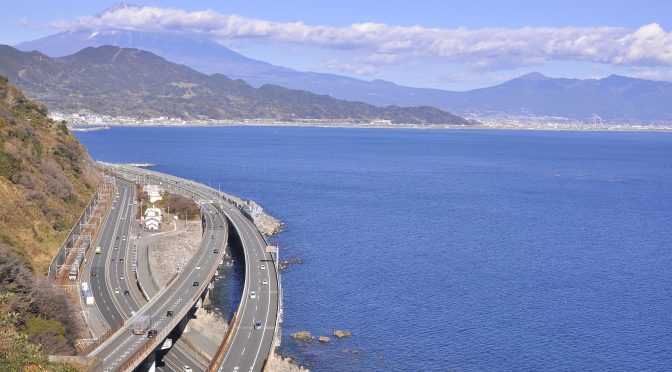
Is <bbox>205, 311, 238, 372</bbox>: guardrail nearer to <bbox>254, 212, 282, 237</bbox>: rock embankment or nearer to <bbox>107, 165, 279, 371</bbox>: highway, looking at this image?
<bbox>107, 165, 279, 371</bbox>: highway

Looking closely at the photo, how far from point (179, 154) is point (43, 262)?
105832 millimetres

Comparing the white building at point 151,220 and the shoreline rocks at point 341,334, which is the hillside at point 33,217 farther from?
the shoreline rocks at point 341,334

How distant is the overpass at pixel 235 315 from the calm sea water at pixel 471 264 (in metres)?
1.95

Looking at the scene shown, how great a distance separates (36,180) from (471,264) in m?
34.7

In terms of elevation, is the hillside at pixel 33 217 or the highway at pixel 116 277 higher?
the hillside at pixel 33 217

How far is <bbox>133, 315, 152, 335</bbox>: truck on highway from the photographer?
33781 mm

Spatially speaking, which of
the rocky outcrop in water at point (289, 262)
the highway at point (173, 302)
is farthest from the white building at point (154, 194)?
the rocky outcrop in water at point (289, 262)

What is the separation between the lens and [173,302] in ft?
131

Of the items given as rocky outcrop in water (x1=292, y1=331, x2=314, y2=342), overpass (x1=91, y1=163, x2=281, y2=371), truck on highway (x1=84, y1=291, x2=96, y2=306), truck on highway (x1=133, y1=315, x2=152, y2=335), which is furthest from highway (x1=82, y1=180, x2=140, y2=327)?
rocky outcrop in water (x1=292, y1=331, x2=314, y2=342)

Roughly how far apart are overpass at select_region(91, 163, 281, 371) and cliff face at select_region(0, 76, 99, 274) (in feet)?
28.3

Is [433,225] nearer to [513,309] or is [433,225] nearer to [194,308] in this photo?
[513,309]

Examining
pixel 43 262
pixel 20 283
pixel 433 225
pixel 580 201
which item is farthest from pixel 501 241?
pixel 20 283

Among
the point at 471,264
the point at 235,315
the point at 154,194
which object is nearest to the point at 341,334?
the point at 235,315

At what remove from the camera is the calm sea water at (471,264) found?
129 feet
